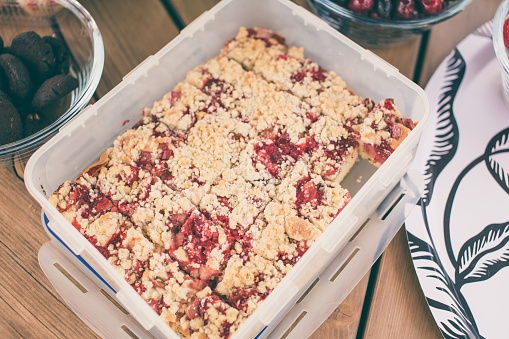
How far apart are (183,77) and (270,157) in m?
0.31

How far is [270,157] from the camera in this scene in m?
0.95

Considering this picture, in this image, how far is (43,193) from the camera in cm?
90

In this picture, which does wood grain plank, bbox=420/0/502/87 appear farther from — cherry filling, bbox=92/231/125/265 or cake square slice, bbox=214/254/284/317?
cherry filling, bbox=92/231/125/265

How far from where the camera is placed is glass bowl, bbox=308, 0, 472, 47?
3.35 ft

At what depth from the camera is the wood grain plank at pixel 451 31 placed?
3.76 feet

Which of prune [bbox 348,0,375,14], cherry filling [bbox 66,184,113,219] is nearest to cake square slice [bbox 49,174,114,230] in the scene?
cherry filling [bbox 66,184,113,219]

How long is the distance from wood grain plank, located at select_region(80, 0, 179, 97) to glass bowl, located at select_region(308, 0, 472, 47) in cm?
38

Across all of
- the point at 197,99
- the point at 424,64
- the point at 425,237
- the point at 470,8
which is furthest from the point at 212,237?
the point at 470,8

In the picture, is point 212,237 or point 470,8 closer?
point 212,237

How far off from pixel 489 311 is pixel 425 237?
19 cm

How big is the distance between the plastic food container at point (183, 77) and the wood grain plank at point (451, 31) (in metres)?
0.21

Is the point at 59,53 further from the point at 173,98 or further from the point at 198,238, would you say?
the point at 198,238

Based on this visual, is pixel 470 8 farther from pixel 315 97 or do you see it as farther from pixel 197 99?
pixel 197 99

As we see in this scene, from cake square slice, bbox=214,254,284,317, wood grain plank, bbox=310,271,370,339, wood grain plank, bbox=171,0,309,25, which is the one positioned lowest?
wood grain plank, bbox=310,271,370,339
